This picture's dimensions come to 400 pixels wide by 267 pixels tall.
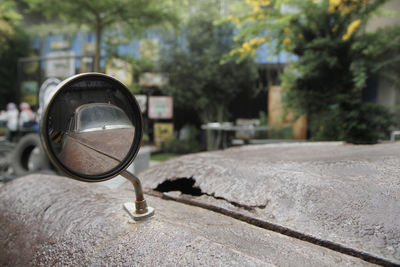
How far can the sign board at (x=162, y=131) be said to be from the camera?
12.6 meters

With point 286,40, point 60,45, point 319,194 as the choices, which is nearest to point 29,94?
point 60,45

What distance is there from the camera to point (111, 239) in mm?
827

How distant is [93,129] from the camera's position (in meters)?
0.89

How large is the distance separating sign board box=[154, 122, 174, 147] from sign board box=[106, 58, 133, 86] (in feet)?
7.91

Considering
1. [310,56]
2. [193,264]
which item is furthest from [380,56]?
[193,264]

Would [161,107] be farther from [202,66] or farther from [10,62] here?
[10,62]

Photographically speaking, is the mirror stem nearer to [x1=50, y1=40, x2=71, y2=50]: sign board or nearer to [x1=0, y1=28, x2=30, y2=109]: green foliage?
[x1=50, y1=40, x2=71, y2=50]: sign board

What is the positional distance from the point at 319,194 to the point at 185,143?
1092 cm

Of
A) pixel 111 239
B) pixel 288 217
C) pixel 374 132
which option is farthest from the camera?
pixel 374 132

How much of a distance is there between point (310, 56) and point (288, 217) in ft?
19.8

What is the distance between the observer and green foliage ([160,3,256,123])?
36.1 feet

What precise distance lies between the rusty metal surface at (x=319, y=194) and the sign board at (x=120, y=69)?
30.1 feet

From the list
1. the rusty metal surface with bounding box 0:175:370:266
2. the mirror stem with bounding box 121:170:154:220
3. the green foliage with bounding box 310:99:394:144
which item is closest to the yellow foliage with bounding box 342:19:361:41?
the green foliage with bounding box 310:99:394:144

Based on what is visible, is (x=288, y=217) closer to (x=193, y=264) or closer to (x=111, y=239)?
(x=193, y=264)
